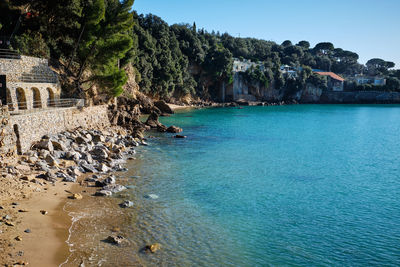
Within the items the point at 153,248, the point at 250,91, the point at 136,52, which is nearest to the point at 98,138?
the point at 153,248

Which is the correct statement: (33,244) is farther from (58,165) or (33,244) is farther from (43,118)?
(43,118)

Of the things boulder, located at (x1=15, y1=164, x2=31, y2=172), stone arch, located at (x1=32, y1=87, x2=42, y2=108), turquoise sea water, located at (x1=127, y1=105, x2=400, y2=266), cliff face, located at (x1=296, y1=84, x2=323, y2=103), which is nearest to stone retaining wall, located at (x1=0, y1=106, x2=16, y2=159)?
boulder, located at (x1=15, y1=164, x2=31, y2=172)

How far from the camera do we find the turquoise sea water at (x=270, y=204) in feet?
41.4

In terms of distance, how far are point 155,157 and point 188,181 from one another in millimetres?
6707

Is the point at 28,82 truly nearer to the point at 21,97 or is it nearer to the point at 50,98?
the point at 21,97

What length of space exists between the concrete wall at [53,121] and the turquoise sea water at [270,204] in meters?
7.05

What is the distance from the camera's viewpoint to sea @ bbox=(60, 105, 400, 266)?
40.0 feet

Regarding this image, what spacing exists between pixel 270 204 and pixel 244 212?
2061mm

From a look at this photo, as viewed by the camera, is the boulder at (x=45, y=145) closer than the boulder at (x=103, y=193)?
No

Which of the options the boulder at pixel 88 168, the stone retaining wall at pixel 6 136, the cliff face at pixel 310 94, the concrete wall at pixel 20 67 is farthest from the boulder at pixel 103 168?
the cliff face at pixel 310 94

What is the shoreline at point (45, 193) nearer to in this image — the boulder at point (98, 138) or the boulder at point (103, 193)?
the boulder at point (103, 193)

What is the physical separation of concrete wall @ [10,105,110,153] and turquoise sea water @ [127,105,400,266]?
23.1 ft

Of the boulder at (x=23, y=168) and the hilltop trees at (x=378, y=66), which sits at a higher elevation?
the hilltop trees at (x=378, y=66)

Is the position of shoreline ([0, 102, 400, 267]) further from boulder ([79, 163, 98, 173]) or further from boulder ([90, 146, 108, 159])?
boulder ([90, 146, 108, 159])
